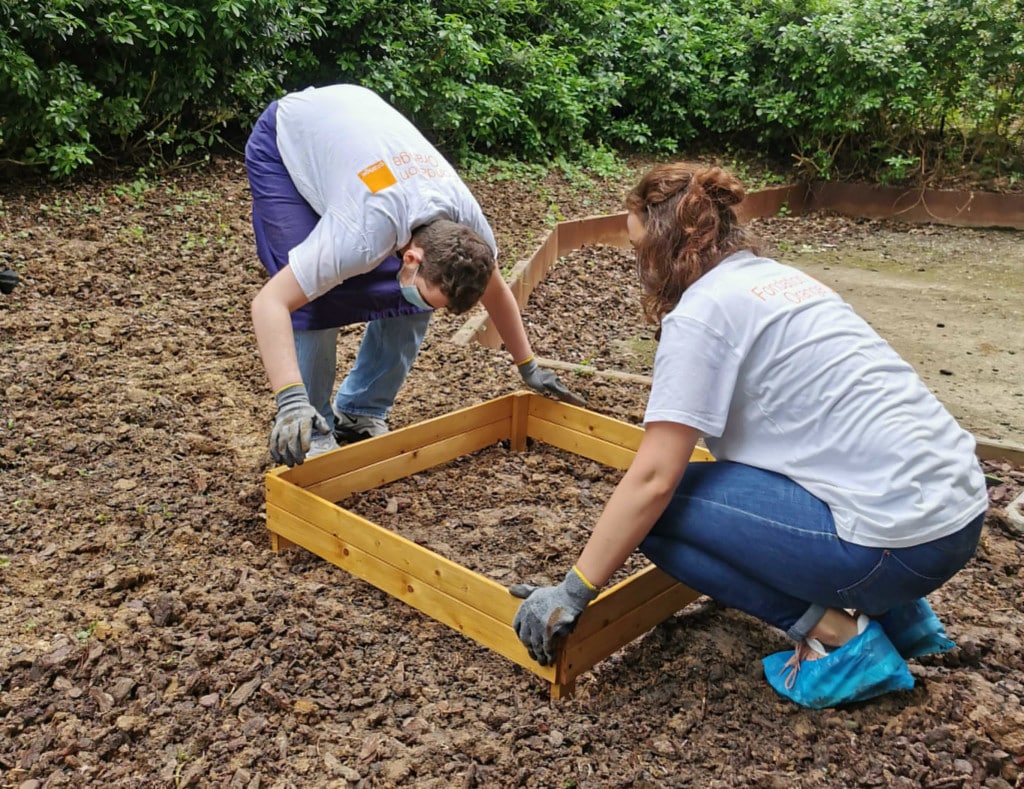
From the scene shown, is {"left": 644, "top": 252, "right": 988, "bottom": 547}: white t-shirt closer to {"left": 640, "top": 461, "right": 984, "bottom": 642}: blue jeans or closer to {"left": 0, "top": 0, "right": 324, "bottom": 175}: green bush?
{"left": 640, "top": 461, "right": 984, "bottom": 642}: blue jeans

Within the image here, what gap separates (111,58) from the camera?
6230 millimetres

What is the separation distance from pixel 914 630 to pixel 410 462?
72.9 inches

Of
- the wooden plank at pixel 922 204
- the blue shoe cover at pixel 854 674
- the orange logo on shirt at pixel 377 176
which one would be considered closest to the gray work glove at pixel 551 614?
the blue shoe cover at pixel 854 674

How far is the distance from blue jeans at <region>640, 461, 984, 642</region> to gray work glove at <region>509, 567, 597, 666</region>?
10.5 inches

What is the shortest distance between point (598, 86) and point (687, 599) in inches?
299

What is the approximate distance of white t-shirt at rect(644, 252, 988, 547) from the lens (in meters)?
2.04

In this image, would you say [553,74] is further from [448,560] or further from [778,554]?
[778,554]

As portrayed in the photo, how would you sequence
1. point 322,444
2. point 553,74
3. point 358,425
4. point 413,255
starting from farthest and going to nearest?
1. point 553,74
2. point 358,425
3. point 322,444
4. point 413,255

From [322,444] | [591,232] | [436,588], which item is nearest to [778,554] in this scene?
[436,588]

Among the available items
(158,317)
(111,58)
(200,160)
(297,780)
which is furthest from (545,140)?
(297,780)

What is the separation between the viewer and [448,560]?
2564 mm

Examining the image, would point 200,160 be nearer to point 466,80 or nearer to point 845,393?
point 466,80

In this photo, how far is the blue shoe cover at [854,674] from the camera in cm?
223

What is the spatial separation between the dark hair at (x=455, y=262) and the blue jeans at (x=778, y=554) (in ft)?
2.94
